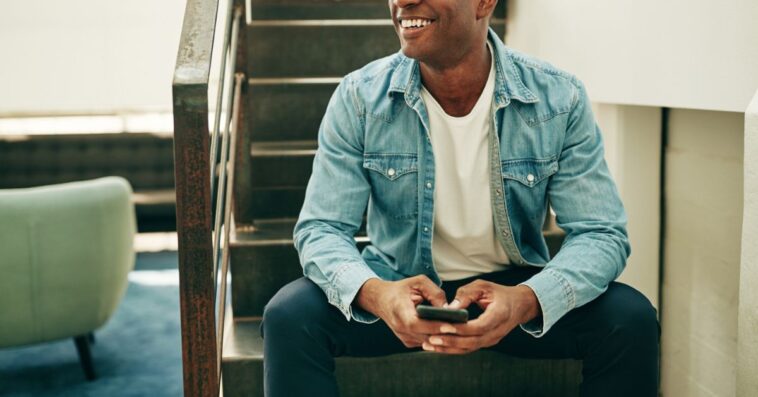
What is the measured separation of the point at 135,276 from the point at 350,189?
10.4 ft

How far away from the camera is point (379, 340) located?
1.59m

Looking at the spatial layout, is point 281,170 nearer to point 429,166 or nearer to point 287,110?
point 287,110

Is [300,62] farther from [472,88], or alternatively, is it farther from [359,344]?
[359,344]

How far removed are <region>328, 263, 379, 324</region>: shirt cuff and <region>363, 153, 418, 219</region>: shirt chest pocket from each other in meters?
0.24

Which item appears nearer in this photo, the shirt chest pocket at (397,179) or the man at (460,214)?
the man at (460,214)

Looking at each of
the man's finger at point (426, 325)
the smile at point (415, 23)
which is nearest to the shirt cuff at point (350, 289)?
the man's finger at point (426, 325)

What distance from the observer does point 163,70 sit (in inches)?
230

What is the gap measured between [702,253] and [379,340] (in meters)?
0.90

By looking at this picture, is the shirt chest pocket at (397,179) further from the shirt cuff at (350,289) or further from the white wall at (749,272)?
the white wall at (749,272)

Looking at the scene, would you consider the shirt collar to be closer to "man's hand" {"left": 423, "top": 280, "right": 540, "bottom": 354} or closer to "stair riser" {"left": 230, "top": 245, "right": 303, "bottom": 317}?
"man's hand" {"left": 423, "top": 280, "right": 540, "bottom": 354}

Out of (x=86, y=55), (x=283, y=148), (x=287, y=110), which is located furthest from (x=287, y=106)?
(x=86, y=55)

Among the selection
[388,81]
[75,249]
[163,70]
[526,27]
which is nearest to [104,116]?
[163,70]

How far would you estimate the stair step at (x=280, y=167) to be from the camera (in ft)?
8.04

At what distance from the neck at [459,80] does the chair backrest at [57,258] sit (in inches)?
65.6
